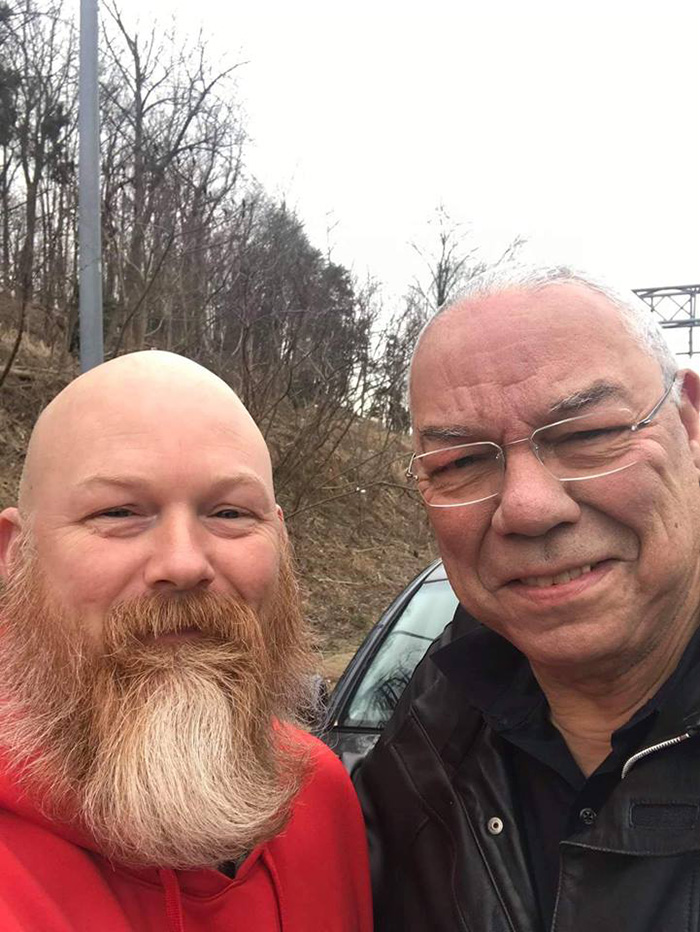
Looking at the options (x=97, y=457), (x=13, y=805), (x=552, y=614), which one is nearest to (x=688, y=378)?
(x=552, y=614)

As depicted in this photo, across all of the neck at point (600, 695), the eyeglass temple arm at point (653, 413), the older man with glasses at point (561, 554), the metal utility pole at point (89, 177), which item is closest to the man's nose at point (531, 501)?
the older man with glasses at point (561, 554)

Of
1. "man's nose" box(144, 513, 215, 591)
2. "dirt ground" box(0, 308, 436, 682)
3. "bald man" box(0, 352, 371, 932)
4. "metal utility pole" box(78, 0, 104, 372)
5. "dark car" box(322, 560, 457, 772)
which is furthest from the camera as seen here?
"dirt ground" box(0, 308, 436, 682)

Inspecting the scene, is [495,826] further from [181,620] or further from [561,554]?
[181,620]

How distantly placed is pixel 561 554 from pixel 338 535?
1218 centimetres

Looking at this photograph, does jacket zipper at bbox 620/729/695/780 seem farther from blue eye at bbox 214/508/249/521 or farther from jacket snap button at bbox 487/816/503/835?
blue eye at bbox 214/508/249/521

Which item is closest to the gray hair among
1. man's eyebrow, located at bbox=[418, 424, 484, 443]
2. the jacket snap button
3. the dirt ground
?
man's eyebrow, located at bbox=[418, 424, 484, 443]

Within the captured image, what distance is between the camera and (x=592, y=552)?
4.75 feet

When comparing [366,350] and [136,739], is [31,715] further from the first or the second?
[366,350]

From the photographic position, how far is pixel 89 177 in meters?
4.25

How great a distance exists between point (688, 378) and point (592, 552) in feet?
1.44

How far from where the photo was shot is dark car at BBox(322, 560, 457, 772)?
3.27 meters

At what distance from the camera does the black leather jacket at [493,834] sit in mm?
1266

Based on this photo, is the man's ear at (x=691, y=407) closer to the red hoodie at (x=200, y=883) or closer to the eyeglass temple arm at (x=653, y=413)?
the eyeglass temple arm at (x=653, y=413)

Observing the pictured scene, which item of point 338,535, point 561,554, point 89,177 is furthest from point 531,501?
point 338,535
